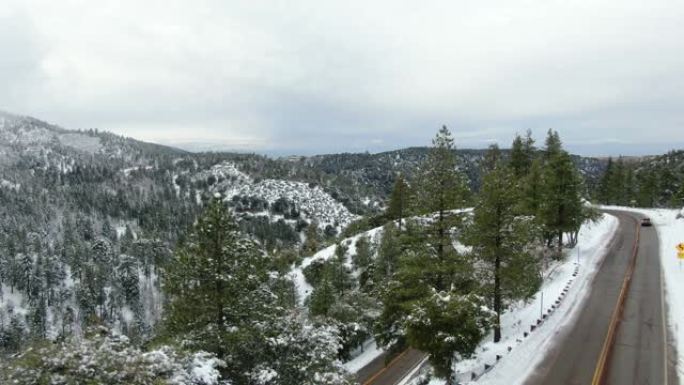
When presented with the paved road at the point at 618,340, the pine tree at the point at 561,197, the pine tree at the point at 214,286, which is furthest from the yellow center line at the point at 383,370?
the pine tree at the point at 214,286

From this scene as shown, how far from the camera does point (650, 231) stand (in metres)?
47.0

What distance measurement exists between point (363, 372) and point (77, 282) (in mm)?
Result: 128920

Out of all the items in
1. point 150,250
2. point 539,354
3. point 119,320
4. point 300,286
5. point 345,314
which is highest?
point 539,354

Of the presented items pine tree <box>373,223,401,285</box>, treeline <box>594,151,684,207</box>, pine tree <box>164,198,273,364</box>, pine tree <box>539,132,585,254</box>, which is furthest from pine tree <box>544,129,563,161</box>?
treeline <box>594,151,684,207</box>

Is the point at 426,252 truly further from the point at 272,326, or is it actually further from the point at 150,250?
the point at 150,250

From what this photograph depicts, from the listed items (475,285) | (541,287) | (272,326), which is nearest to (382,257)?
(541,287)

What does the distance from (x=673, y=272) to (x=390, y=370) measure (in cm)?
2211

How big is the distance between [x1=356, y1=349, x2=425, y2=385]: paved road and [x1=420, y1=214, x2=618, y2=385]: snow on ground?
890cm

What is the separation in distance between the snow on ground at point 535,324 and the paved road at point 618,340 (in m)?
0.59

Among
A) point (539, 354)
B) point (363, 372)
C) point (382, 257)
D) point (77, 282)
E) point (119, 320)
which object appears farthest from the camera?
point (77, 282)

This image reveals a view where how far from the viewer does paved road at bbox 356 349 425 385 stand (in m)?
31.0

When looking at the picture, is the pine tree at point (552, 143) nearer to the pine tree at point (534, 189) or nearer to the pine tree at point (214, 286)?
the pine tree at point (534, 189)

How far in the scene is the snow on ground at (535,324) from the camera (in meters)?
18.2

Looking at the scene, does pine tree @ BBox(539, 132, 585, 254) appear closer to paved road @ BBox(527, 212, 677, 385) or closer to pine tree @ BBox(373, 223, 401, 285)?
paved road @ BBox(527, 212, 677, 385)
